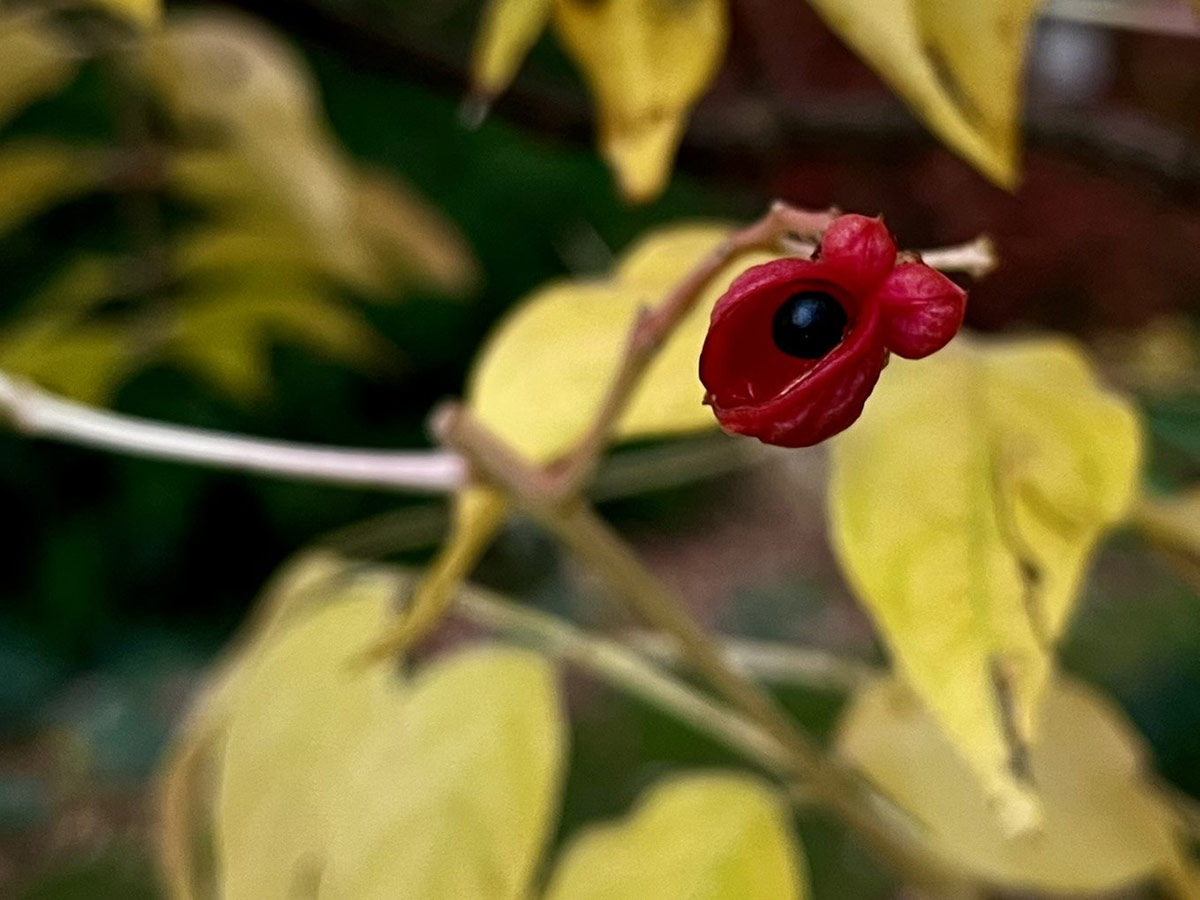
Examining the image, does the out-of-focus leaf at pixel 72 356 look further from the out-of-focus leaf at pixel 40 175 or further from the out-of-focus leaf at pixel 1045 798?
the out-of-focus leaf at pixel 1045 798

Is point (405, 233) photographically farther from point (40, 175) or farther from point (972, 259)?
point (972, 259)

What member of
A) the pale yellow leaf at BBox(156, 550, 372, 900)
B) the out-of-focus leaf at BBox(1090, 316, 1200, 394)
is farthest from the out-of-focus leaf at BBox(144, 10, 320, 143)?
the out-of-focus leaf at BBox(1090, 316, 1200, 394)

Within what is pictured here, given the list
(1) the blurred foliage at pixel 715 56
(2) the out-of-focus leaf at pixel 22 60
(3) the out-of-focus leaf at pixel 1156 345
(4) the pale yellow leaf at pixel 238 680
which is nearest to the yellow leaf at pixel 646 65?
(1) the blurred foliage at pixel 715 56

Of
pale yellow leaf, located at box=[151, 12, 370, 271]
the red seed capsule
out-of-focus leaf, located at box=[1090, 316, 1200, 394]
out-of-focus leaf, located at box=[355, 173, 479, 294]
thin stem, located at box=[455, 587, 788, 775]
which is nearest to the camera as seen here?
the red seed capsule

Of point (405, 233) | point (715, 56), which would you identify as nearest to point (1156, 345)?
point (405, 233)

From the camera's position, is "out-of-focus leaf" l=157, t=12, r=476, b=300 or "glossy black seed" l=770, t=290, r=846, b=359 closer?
"glossy black seed" l=770, t=290, r=846, b=359

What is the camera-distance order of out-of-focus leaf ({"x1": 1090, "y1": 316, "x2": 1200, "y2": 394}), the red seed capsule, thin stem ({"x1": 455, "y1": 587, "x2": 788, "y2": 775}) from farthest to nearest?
Result: out-of-focus leaf ({"x1": 1090, "y1": 316, "x2": 1200, "y2": 394}), thin stem ({"x1": 455, "y1": 587, "x2": 788, "y2": 775}), the red seed capsule

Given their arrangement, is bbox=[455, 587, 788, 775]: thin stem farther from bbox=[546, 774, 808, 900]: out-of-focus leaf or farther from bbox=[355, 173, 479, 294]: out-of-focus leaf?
bbox=[355, 173, 479, 294]: out-of-focus leaf
